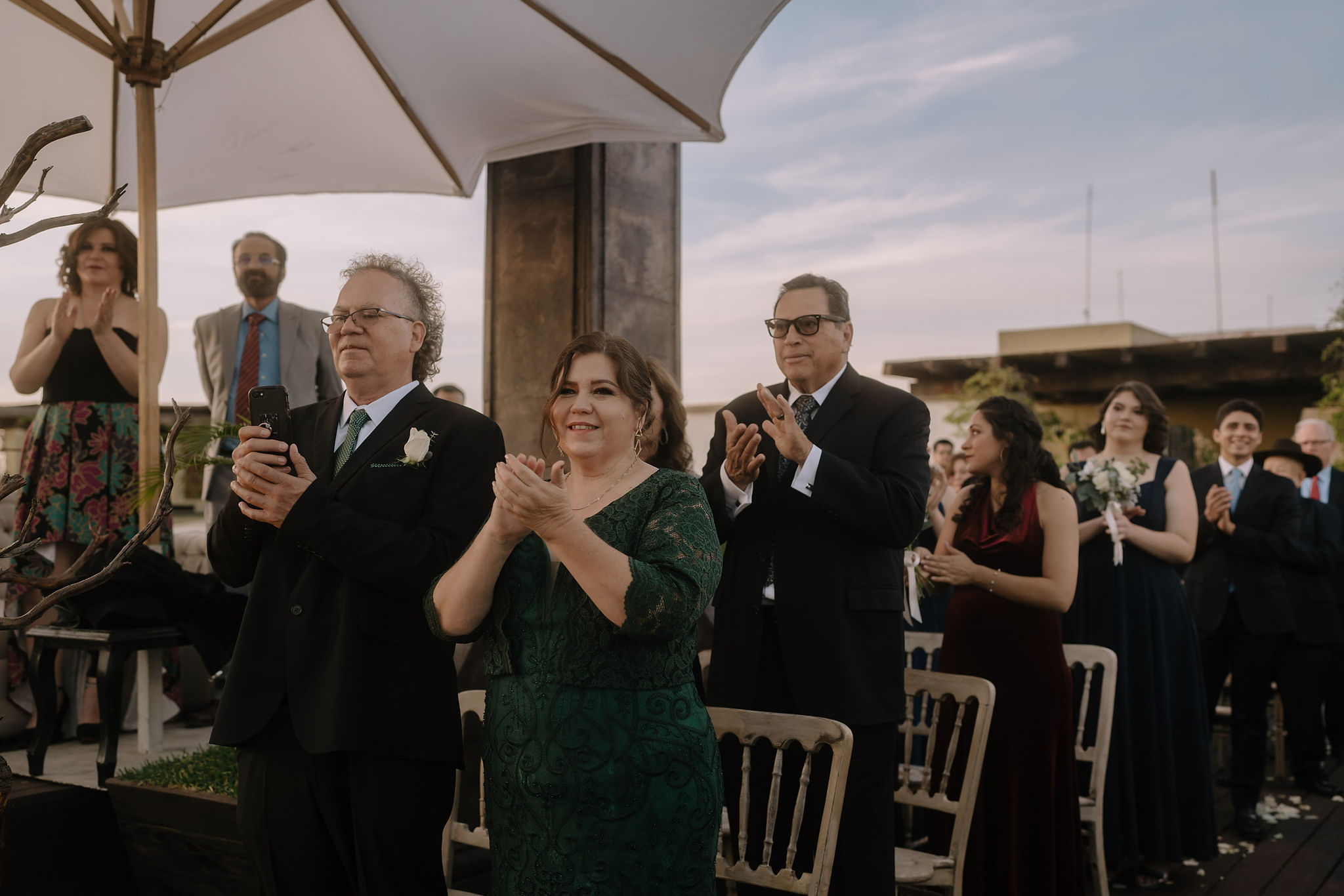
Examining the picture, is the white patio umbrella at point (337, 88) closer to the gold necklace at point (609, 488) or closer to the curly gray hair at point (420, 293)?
the curly gray hair at point (420, 293)

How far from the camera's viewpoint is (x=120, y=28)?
158 inches

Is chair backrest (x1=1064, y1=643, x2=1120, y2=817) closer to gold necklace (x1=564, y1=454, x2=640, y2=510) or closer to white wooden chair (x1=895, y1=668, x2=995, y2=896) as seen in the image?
white wooden chair (x1=895, y1=668, x2=995, y2=896)

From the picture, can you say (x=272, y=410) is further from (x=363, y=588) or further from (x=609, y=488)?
(x=609, y=488)

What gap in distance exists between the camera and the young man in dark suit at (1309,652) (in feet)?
18.5

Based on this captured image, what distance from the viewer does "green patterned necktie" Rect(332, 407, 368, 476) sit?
2.28 m

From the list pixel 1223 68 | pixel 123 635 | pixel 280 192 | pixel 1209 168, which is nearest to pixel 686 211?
pixel 280 192

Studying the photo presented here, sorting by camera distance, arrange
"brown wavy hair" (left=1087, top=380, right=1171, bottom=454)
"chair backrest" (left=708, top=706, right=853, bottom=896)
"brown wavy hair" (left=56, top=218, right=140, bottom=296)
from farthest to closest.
Result: "brown wavy hair" (left=1087, top=380, right=1171, bottom=454), "brown wavy hair" (left=56, top=218, right=140, bottom=296), "chair backrest" (left=708, top=706, right=853, bottom=896)

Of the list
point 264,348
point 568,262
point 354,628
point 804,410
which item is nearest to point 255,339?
point 264,348

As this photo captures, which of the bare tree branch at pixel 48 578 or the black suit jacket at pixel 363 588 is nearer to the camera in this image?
the bare tree branch at pixel 48 578

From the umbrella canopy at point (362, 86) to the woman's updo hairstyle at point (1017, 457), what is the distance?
159 centimetres

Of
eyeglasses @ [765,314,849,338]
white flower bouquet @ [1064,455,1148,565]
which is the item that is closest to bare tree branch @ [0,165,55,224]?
eyeglasses @ [765,314,849,338]

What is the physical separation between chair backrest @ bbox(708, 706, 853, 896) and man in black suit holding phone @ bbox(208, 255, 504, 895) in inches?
26.1

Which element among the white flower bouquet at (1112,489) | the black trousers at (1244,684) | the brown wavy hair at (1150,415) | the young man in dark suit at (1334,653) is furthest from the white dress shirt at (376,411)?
the young man in dark suit at (1334,653)

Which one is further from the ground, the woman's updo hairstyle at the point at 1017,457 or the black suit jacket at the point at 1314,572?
the woman's updo hairstyle at the point at 1017,457
